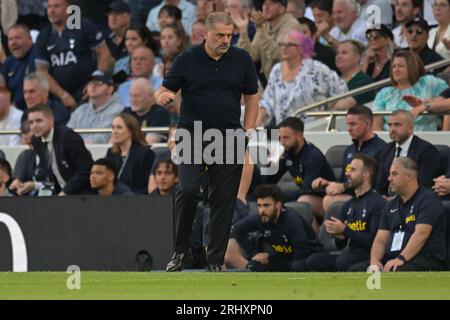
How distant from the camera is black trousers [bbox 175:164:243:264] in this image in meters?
11.4

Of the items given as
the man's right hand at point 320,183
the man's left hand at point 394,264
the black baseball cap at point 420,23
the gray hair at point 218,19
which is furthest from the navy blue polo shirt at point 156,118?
the gray hair at point 218,19

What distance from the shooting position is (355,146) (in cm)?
1487

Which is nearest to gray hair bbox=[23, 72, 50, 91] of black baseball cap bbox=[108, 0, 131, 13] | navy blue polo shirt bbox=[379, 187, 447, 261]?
black baseball cap bbox=[108, 0, 131, 13]

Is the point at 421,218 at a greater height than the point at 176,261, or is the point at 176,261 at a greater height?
the point at 421,218

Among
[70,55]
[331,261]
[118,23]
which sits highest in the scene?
[118,23]

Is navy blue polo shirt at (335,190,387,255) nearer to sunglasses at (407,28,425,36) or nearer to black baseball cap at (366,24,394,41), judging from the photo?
sunglasses at (407,28,425,36)

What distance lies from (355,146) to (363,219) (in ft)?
4.92

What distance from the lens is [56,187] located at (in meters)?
16.1

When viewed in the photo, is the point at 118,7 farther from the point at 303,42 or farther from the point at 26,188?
the point at 26,188

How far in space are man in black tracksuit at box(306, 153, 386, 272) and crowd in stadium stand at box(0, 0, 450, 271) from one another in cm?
2

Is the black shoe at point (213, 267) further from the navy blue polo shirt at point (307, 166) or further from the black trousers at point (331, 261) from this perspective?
the navy blue polo shirt at point (307, 166)

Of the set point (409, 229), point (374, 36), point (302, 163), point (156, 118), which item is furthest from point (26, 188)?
point (409, 229)

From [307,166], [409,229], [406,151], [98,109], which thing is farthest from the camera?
[98,109]

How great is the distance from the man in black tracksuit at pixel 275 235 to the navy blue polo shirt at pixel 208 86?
104 inches
